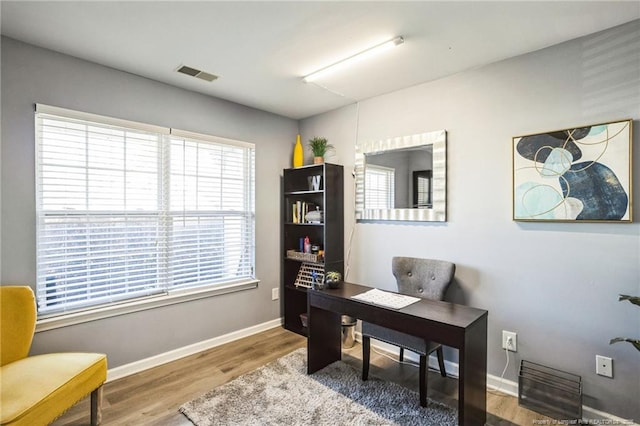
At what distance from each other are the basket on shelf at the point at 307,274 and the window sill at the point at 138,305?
0.49 m

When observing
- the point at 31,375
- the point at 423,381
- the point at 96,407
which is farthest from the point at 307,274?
the point at 31,375

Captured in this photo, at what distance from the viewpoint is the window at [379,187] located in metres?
3.06

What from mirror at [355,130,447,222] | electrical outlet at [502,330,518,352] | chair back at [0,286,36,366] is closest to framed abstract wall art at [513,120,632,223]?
mirror at [355,130,447,222]

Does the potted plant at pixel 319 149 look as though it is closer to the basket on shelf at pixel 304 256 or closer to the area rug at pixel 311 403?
the basket on shelf at pixel 304 256

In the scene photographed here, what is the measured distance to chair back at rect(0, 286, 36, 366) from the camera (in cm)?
194

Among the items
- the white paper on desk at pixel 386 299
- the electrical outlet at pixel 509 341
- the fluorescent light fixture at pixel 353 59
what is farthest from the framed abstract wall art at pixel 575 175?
the fluorescent light fixture at pixel 353 59

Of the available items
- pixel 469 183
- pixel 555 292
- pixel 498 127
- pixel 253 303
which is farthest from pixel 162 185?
pixel 555 292

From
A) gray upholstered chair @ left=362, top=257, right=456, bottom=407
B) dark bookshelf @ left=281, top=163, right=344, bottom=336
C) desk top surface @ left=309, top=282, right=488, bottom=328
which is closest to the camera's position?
desk top surface @ left=309, top=282, right=488, bottom=328

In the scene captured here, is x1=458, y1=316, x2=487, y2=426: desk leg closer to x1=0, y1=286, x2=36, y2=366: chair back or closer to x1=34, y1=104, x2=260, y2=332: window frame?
x1=34, y1=104, x2=260, y2=332: window frame

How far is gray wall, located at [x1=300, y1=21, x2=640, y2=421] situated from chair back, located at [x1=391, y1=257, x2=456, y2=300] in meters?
0.13

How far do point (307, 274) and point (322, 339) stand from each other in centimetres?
97

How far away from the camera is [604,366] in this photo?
79.7 inches

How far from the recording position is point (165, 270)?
9.50 feet

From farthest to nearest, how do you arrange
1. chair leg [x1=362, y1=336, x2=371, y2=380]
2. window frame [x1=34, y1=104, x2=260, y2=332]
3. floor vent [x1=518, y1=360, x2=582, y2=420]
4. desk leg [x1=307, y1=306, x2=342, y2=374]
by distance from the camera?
desk leg [x1=307, y1=306, x2=342, y2=374] < chair leg [x1=362, y1=336, x2=371, y2=380] < window frame [x1=34, y1=104, x2=260, y2=332] < floor vent [x1=518, y1=360, x2=582, y2=420]
